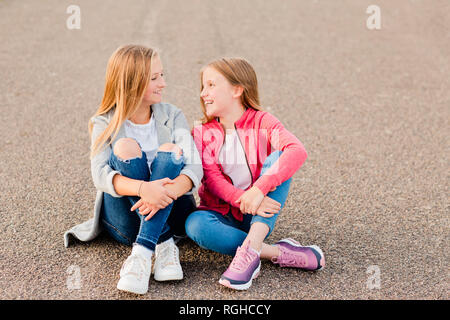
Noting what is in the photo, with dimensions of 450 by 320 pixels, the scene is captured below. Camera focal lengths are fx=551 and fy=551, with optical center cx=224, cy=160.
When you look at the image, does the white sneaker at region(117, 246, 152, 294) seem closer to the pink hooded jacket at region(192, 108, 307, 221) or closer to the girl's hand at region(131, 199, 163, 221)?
the girl's hand at region(131, 199, 163, 221)

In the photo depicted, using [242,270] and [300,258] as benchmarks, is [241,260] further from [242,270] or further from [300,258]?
[300,258]

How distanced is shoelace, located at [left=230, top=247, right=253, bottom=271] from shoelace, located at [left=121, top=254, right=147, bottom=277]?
1.36 feet

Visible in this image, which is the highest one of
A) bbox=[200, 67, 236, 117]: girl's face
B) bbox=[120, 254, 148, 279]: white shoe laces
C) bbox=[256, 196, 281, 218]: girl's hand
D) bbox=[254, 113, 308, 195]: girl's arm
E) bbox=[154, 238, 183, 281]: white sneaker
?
bbox=[200, 67, 236, 117]: girl's face

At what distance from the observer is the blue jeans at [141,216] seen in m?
2.59

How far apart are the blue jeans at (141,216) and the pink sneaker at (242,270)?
14.9 inches

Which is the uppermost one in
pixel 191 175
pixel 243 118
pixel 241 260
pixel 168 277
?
pixel 243 118

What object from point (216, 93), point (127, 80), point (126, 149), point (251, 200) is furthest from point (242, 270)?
point (127, 80)

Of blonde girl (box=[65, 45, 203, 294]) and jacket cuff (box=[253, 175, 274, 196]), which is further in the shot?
jacket cuff (box=[253, 175, 274, 196])

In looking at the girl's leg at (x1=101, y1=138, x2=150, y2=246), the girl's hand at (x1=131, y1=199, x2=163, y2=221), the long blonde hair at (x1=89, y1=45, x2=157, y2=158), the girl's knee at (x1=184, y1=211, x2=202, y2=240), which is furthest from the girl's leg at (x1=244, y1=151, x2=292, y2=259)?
the long blonde hair at (x1=89, y1=45, x2=157, y2=158)

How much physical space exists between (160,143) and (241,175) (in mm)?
456

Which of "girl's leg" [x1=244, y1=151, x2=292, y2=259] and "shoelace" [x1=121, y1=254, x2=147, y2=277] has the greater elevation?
"girl's leg" [x1=244, y1=151, x2=292, y2=259]

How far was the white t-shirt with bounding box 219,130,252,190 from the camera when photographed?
2.89 meters

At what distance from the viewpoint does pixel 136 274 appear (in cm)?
250

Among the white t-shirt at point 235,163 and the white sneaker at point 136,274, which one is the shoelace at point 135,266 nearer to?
the white sneaker at point 136,274
